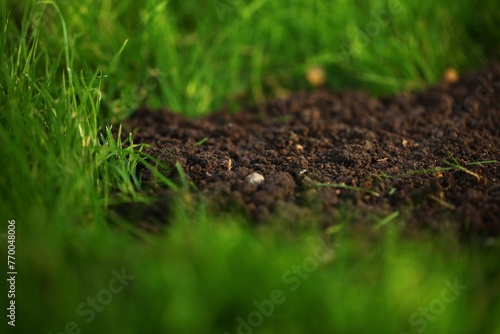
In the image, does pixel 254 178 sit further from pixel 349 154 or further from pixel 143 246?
pixel 143 246

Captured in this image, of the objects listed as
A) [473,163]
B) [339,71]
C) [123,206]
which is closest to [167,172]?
[123,206]

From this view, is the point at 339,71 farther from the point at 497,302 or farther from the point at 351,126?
the point at 497,302

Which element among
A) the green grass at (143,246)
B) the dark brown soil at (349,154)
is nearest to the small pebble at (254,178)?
the dark brown soil at (349,154)

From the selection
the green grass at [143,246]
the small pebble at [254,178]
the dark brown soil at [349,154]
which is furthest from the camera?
the small pebble at [254,178]

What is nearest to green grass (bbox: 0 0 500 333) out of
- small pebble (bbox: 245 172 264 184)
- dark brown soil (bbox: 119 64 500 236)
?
dark brown soil (bbox: 119 64 500 236)

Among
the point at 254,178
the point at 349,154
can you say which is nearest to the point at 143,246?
the point at 254,178

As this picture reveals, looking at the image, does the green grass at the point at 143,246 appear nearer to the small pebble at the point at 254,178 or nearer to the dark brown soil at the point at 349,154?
the dark brown soil at the point at 349,154

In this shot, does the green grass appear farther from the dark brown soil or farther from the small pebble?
the small pebble
